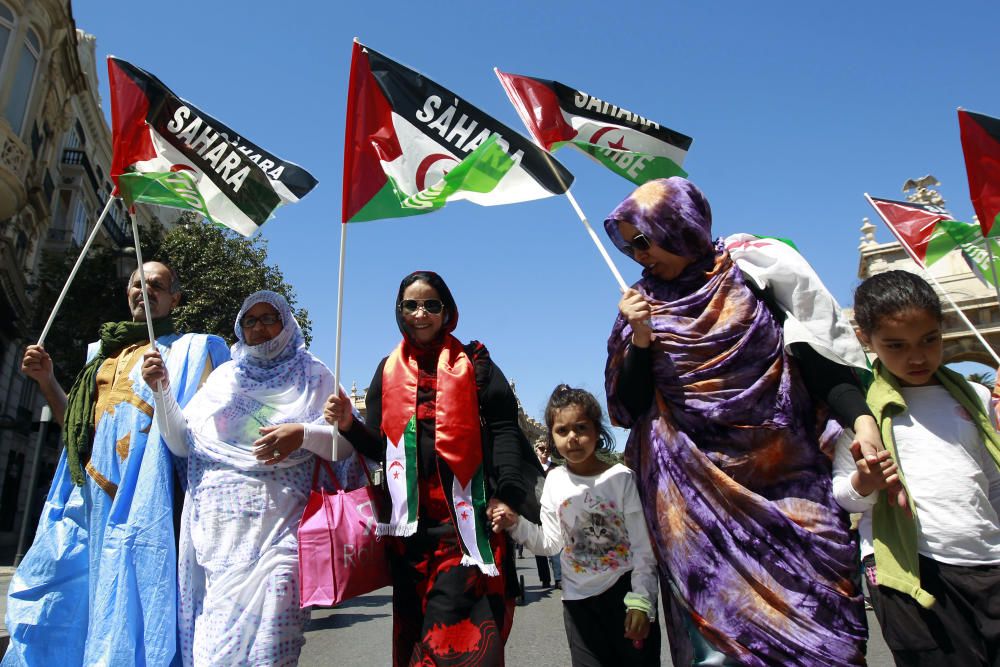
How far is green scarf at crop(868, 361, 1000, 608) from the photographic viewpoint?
2.27m

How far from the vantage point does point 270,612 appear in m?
2.87

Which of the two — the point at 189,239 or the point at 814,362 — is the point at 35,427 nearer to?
the point at 189,239

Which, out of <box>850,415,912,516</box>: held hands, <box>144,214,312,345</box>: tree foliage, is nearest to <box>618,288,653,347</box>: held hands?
<box>850,415,912,516</box>: held hands

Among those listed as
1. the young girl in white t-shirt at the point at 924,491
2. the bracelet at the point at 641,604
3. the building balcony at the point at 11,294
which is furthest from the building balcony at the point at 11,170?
the young girl in white t-shirt at the point at 924,491

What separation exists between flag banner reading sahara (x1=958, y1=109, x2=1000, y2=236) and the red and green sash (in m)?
4.04

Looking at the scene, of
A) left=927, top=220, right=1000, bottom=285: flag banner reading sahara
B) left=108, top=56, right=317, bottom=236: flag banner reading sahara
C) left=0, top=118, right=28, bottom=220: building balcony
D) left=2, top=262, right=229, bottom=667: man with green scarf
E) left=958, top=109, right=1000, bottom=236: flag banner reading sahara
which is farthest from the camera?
left=0, top=118, right=28, bottom=220: building balcony

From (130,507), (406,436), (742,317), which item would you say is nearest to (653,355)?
(742,317)

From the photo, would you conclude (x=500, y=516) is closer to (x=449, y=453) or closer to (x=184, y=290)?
(x=449, y=453)

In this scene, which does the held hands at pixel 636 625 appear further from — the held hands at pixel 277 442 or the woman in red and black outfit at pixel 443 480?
the held hands at pixel 277 442

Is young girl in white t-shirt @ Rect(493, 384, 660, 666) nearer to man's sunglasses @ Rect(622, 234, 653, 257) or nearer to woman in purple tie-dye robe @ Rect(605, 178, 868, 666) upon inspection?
woman in purple tie-dye robe @ Rect(605, 178, 868, 666)

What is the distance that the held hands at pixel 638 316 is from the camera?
2.39 m

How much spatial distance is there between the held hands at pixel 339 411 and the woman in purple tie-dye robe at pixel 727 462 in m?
1.17

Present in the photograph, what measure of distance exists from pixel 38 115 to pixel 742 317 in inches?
901

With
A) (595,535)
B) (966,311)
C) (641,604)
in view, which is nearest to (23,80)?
(595,535)
